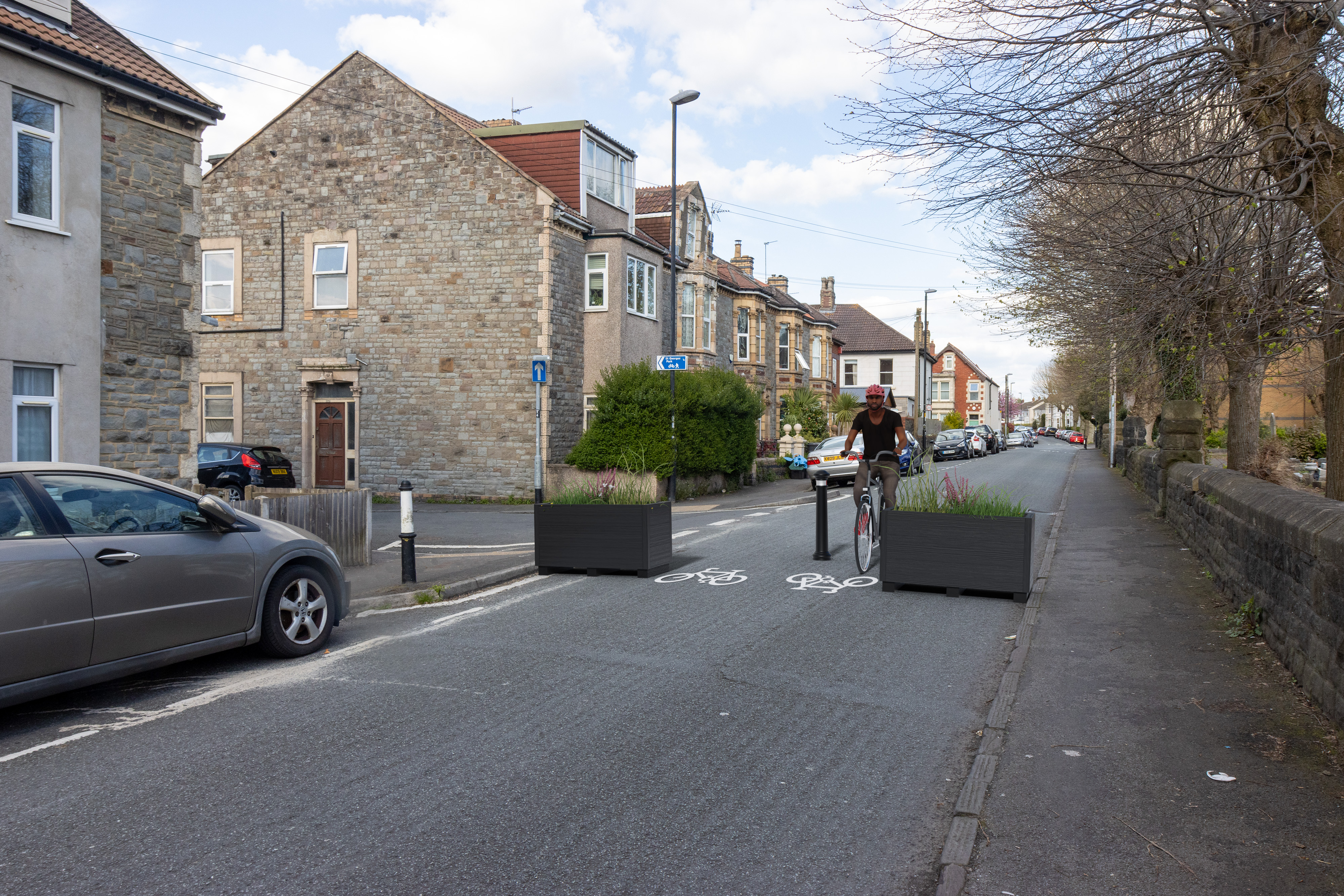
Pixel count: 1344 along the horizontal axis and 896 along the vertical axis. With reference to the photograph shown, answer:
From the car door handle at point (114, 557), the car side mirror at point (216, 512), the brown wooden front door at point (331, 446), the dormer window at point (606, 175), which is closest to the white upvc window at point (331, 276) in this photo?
the brown wooden front door at point (331, 446)

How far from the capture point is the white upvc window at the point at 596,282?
25109 millimetres

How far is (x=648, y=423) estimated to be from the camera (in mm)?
22172

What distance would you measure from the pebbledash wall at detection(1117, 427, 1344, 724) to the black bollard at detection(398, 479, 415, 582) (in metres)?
7.44

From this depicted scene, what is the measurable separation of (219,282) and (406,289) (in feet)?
17.7

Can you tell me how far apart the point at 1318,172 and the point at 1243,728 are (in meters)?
5.13

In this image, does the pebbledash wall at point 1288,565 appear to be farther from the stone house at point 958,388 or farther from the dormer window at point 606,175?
the stone house at point 958,388

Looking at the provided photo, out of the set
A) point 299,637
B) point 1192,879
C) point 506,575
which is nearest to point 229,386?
point 506,575

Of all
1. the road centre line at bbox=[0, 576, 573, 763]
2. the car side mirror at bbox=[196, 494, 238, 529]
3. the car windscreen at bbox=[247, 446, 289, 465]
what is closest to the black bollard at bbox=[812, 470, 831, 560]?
the road centre line at bbox=[0, 576, 573, 763]

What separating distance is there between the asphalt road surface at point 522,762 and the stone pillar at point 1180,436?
32.4ft

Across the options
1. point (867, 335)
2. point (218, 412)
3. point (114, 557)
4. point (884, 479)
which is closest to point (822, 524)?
point (884, 479)

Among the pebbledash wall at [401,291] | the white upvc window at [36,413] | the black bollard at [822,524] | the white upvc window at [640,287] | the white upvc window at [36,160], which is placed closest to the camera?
the white upvc window at [36,160]

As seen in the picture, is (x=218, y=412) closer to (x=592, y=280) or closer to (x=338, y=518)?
(x=592, y=280)

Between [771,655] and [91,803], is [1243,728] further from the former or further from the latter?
[91,803]

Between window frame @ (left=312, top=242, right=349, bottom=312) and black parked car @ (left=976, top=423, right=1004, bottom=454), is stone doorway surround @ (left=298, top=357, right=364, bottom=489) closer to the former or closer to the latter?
window frame @ (left=312, top=242, right=349, bottom=312)
